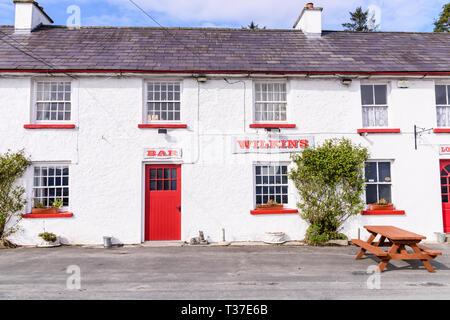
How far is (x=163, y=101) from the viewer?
10.2 metres

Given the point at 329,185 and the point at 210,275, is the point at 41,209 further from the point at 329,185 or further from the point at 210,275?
the point at 329,185

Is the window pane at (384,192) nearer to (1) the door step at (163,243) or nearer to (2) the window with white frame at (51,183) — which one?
(1) the door step at (163,243)

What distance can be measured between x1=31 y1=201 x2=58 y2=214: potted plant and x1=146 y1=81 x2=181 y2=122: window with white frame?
13.1 ft

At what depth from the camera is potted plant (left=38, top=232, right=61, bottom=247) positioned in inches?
365

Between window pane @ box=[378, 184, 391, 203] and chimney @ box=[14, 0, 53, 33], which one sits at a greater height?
chimney @ box=[14, 0, 53, 33]

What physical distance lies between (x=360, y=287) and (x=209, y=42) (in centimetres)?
978

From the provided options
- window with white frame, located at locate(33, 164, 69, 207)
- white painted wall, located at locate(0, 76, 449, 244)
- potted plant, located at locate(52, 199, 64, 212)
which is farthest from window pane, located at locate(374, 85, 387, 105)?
potted plant, located at locate(52, 199, 64, 212)

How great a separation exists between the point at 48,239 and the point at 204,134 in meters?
5.60

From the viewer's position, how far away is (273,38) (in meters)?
12.5

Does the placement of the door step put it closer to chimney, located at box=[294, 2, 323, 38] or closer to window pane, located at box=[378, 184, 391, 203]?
window pane, located at box=[378, 184, 391, 203]

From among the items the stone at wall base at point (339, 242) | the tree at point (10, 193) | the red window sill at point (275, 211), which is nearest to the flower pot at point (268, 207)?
the red window sill at point (275, 211)

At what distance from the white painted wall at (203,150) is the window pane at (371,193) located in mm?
577
